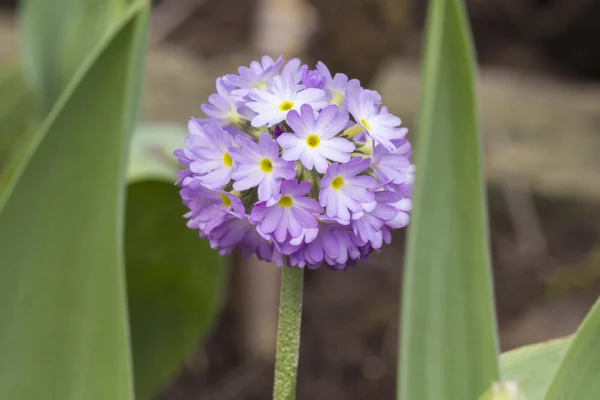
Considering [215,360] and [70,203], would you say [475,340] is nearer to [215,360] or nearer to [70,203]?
[70,203]

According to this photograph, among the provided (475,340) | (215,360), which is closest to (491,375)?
(475,340)

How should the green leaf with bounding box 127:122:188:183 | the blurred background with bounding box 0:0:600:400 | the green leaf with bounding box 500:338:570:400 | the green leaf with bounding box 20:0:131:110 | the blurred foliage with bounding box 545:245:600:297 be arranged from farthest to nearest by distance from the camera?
the blurred foliage with bounding box 545:245:600:297 → the blurred background with bounding box 0:0:600:400 → the green leaf with bounding box 20:0:131:110 → the green leaf with bounding box 127:122:188:183 → the green leaf with bounding box 500:338:570:400

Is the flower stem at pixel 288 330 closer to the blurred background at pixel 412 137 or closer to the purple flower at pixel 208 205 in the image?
the purple flower at pixel 208 205

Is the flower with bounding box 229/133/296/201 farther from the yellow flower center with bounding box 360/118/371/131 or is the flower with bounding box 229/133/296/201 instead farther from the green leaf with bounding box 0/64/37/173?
the green leaf with bounding box 0/64/37/173

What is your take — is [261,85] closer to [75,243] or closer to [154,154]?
[75,243]

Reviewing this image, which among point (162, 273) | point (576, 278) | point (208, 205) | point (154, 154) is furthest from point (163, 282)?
point (576, 278)

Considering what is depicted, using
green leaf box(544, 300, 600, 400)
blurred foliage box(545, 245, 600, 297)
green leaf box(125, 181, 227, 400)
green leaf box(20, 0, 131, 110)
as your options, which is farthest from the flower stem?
blurred foliage box(545, 245, 600, 297)
